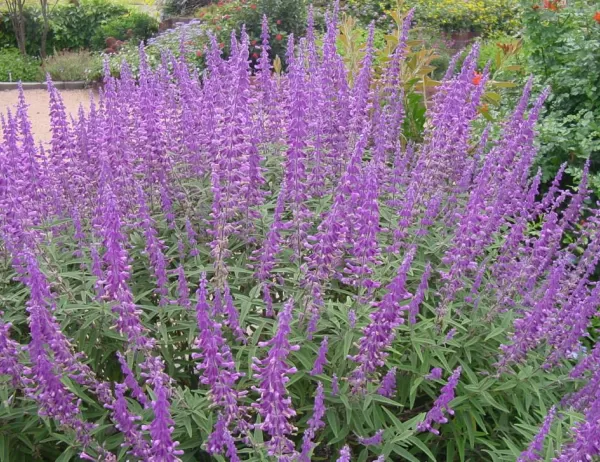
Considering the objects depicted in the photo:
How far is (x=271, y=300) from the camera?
3268mm

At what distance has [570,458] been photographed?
2.42 metres

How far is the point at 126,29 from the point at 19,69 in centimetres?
381

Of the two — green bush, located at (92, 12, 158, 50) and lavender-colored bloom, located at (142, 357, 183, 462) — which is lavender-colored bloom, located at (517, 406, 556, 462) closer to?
lavender-colored bloom, located at (142, 357, 183, 462)

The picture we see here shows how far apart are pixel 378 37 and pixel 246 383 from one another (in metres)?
12.4

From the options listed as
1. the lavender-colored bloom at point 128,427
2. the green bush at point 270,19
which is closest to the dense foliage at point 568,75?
the lavender-colored bloom at point 128,427

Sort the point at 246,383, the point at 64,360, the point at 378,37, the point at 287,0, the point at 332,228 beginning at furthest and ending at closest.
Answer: the point at 287,0 → the point at 378,37 → the point at 246,383 → the point at 332,228 → the point at 64,360

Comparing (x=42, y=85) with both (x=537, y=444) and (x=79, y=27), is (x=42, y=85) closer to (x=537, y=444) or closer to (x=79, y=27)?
(x=79, y=27)

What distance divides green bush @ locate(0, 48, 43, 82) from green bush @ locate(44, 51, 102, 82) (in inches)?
17.3

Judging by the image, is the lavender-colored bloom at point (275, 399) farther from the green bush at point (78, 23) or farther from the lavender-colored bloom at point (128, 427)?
the green bush at point (78, 23)

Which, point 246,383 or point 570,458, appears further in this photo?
point 246,383

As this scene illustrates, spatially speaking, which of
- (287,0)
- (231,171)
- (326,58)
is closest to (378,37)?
(287,0)

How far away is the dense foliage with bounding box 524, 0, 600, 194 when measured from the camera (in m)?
6.68

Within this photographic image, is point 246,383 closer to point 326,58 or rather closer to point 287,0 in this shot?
point 326,58

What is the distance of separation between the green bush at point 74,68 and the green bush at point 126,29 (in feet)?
8.04
